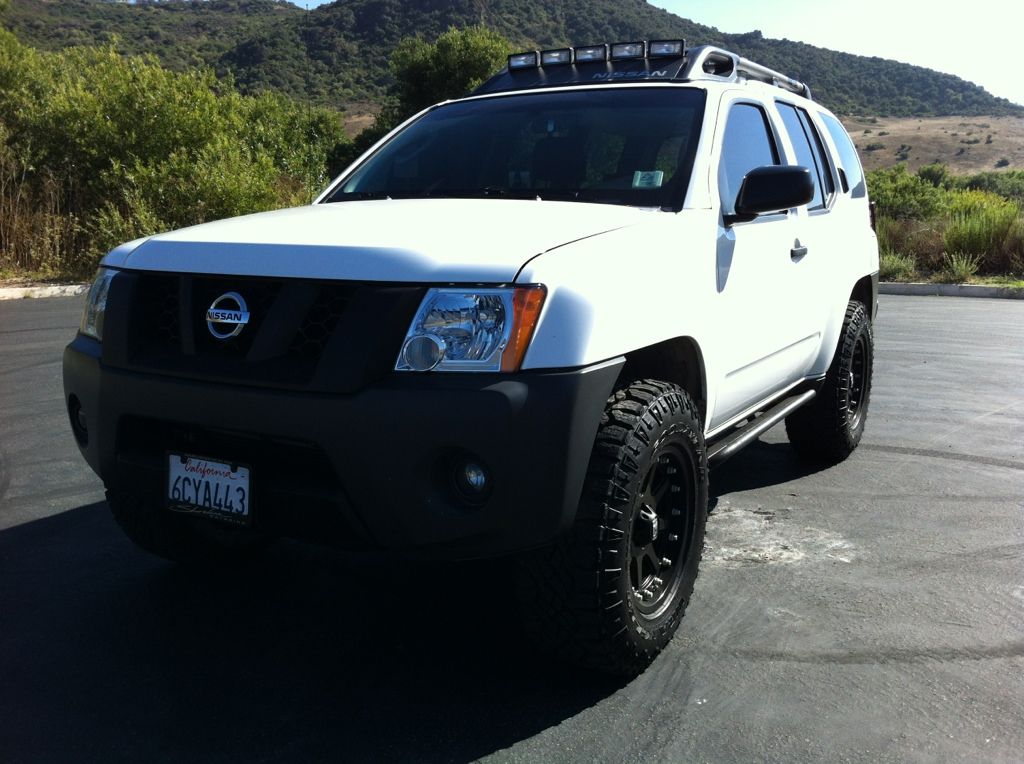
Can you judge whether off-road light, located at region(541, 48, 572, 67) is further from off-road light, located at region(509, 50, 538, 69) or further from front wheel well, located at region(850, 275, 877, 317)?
front wheel well, located at region(850, 275, 877, 317)

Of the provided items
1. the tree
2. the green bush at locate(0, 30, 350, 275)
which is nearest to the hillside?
the tree

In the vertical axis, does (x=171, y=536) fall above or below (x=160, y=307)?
below

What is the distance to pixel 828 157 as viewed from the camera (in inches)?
200

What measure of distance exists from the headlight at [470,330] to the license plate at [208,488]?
1.94 ft

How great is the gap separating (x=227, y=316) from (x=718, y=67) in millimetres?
2825

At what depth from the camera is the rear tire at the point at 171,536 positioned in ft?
11.2

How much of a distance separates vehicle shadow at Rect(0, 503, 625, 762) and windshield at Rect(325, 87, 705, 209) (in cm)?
149

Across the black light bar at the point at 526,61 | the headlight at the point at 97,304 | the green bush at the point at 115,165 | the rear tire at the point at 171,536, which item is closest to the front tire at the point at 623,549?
the rear tire at the point at 171,536

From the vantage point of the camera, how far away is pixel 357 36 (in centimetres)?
8656

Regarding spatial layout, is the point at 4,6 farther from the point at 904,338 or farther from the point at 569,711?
the point at 569,711

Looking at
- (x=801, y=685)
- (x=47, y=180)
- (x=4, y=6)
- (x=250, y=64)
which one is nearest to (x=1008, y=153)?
(x=250, y=64)

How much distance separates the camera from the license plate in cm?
263

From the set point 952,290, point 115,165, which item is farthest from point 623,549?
point 115,165

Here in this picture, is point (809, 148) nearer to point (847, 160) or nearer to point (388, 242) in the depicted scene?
point (847, 160)
